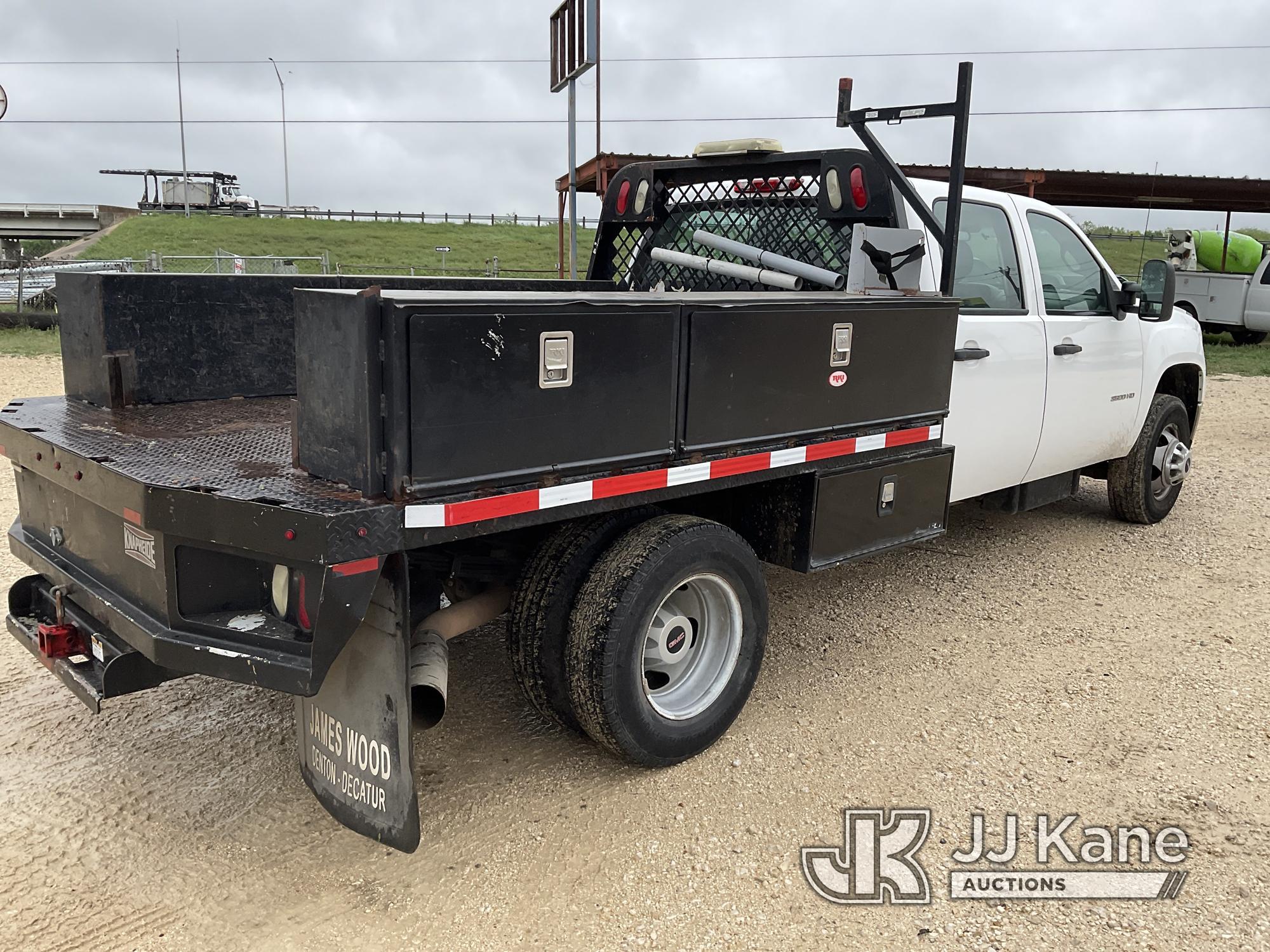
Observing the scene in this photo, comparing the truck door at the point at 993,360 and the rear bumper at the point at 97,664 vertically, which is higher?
the truck door at the point at 993,360

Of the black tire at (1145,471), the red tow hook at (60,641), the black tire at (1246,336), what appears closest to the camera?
the red tow hook at (60,641)

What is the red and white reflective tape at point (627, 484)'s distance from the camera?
2.55 meters

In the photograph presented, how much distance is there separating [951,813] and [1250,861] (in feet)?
2.79

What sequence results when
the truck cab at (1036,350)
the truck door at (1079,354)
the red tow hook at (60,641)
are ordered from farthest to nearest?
the truck door at (1079,354), the truck cab at (1036,350), the red tow hook at (60,641)

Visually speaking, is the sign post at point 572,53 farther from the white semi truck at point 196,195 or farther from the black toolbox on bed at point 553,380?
the white semi truck at point 196,195

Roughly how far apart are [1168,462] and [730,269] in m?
3.60

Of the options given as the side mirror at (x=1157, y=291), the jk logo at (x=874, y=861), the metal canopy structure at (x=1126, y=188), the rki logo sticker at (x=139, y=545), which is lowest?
the jk logo at (x=874, y=861)

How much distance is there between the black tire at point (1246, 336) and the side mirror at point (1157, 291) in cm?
1716

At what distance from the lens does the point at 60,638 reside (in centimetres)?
303

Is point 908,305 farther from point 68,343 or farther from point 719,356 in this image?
point 68,343

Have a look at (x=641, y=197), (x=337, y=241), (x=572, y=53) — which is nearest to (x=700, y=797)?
(x=641, y=197)

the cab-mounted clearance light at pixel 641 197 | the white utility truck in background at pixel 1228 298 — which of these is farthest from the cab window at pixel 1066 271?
the white utility truck in background at pixel 1228 298

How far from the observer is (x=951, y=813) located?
127 inches

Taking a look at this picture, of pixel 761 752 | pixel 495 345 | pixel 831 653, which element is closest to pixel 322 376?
pixel 495 345
